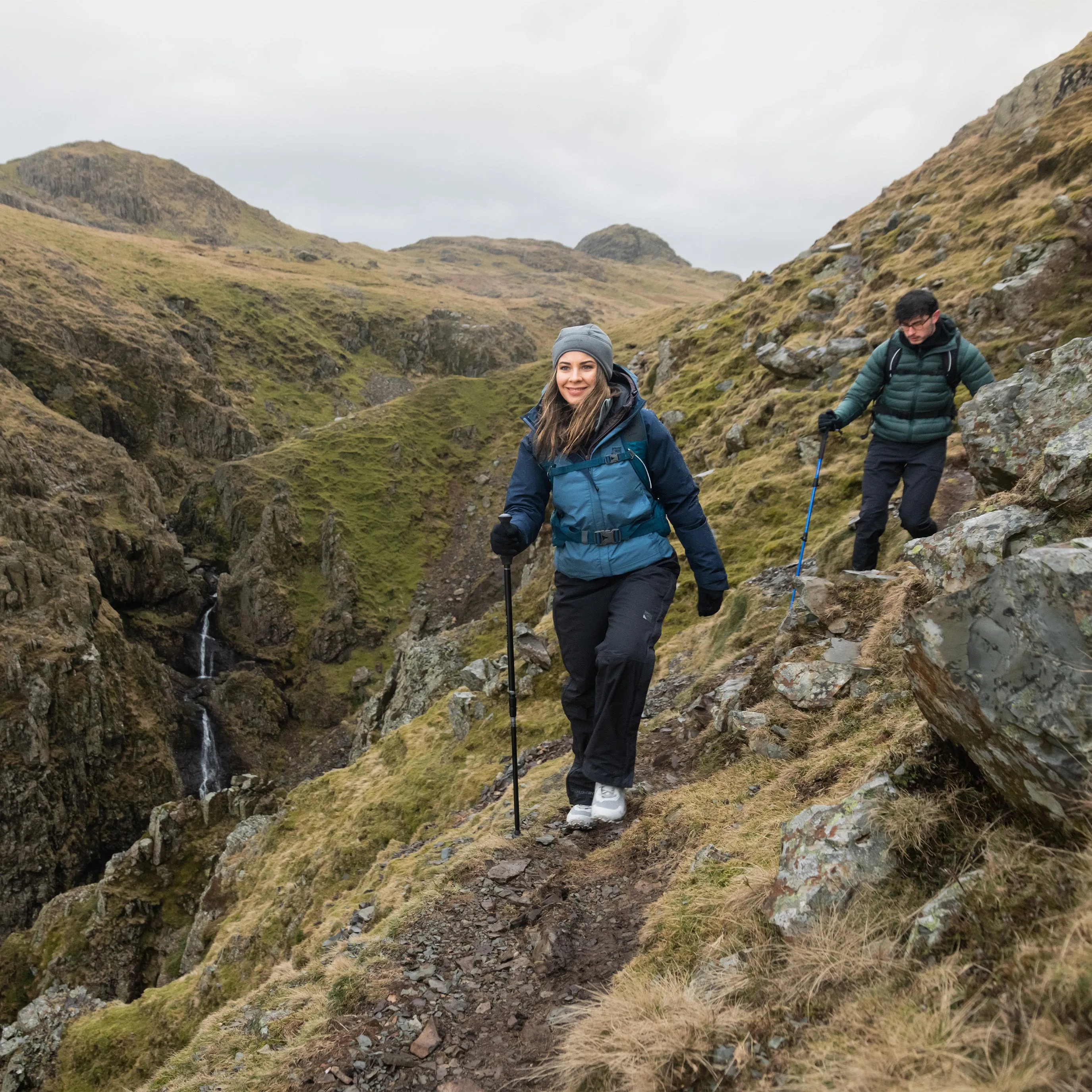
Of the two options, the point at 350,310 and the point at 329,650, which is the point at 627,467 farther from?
the point at 350,310

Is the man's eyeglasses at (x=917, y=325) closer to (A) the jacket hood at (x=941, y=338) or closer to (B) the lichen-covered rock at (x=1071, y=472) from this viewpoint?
(A) the jacket hood at (x=941, y=338)

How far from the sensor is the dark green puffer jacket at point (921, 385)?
9.13 metres

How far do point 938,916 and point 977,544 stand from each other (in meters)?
3.55

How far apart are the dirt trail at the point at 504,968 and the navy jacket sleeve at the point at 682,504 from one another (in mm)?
2723

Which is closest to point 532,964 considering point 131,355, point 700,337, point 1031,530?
point 1031,530

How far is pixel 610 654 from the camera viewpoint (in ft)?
20.2

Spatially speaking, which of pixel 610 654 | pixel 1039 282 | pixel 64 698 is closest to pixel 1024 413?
pixel 610 654

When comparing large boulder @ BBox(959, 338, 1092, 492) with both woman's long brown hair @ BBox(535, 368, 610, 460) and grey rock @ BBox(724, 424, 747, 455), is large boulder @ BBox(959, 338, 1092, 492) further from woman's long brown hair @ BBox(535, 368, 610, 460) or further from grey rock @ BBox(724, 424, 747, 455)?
grey rock @ BBox(724, 424, 747, 455)

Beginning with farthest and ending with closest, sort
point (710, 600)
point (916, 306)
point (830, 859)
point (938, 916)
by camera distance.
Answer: point (916, 306)
point (710, 600)
point (830, 859)
point (938, 916)

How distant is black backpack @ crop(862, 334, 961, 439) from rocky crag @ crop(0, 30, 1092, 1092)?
81 cm

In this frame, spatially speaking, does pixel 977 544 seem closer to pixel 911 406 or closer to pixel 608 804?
pixel 608 804

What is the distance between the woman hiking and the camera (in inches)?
245

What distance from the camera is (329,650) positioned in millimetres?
68500

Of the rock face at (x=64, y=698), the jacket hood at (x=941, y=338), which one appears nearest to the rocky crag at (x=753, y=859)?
the jacket hood at (x=941, y=338)
